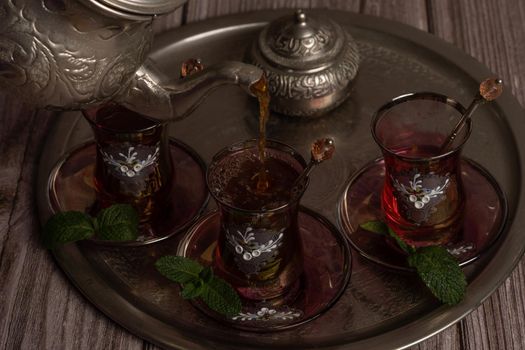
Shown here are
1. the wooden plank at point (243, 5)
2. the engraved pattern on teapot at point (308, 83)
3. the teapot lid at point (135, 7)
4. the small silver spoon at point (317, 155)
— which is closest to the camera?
the teapot lid at point (135, 7)

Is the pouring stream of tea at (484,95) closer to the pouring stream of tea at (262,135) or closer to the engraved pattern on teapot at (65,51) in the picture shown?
the pouring stream of tea at (262,135)

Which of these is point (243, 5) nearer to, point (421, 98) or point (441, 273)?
point (421, 98)

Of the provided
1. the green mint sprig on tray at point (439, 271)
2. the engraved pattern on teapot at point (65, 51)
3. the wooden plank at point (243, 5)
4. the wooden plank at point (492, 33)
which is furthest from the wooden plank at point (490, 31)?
the engraved pattern on teapot at point (65, 51)

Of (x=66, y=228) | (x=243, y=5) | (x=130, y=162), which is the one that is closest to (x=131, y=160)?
(x=130, y=162)

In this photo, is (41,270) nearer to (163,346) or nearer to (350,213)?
(163,346)

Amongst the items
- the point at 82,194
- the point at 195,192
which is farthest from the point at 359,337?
the point at 82,194

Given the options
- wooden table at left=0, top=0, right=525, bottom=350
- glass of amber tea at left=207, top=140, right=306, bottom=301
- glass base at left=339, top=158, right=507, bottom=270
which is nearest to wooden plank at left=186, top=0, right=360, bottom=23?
wooden table at left=0, top=0, right=525, bottom=350

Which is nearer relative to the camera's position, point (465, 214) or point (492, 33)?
point (465, 214)
